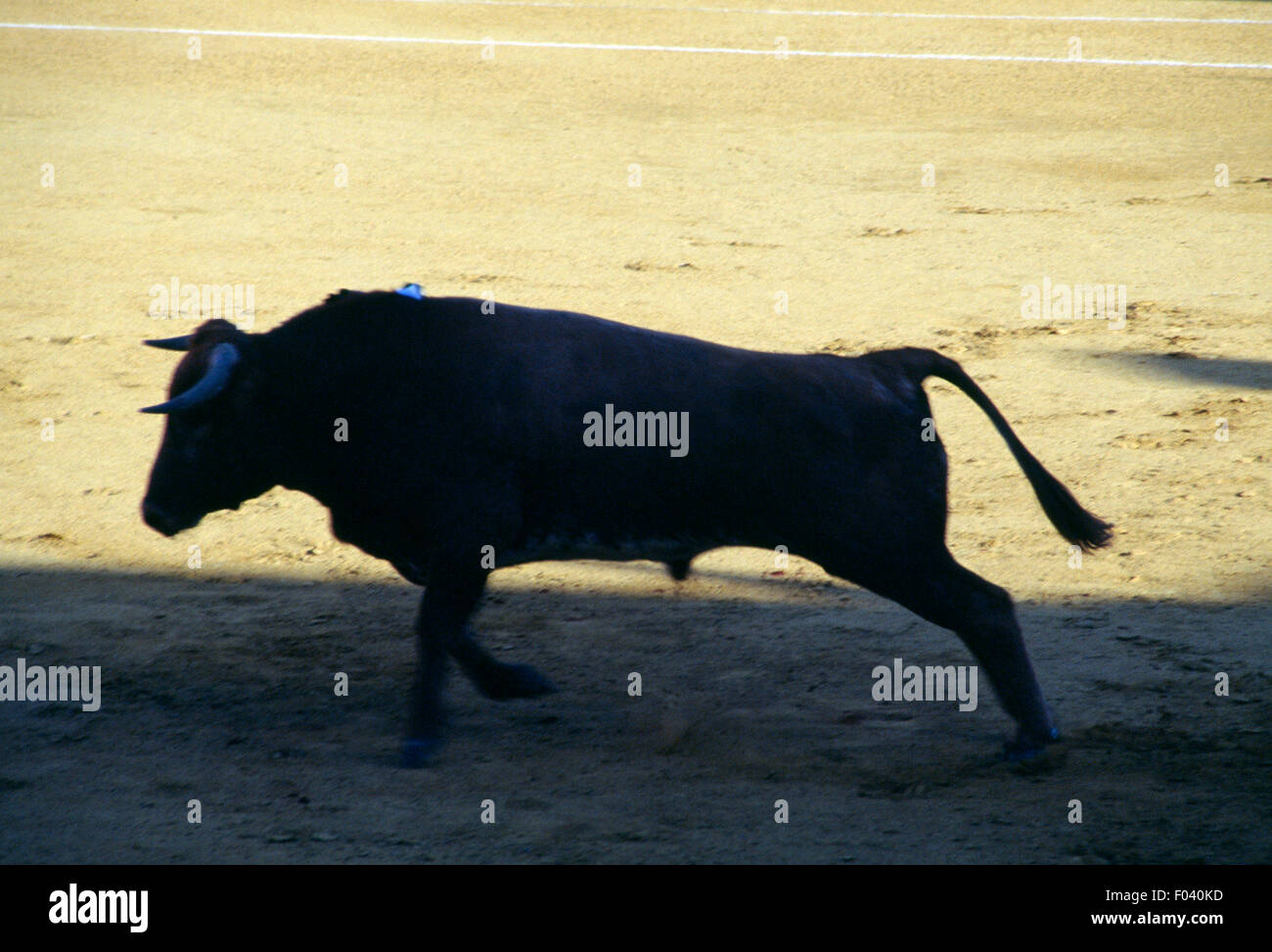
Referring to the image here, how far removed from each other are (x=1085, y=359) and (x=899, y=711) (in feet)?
13.7

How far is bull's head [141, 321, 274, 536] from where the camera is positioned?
4934 millimetres

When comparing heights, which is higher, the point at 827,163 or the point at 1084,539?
the point at 827,163

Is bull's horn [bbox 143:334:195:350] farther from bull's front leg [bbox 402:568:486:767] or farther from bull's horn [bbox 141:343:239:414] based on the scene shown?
bull's front leg [bbox 402:568:486:767]

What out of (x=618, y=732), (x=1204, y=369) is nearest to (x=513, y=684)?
(x=618, y=732)

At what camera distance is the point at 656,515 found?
4805mm

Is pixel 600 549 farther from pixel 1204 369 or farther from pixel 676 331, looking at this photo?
pixel 1204 369

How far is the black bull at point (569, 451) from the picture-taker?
472 centimetres

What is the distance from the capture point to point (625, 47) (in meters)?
16.5

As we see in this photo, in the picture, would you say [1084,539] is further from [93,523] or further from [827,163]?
[827,163]

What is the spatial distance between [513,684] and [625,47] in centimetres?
1239

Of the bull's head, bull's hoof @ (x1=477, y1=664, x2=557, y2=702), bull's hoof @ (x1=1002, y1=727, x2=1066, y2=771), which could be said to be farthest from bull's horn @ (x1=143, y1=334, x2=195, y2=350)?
bull's hoof @ (x1=1002, y1=727, x2=1066, y2=771)

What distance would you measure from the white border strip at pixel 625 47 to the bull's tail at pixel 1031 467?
11723mm

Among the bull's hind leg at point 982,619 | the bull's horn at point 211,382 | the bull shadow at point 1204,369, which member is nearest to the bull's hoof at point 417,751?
the bull's horn at point 211,382

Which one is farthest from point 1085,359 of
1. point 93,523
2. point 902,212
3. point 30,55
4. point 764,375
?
point 30,55
